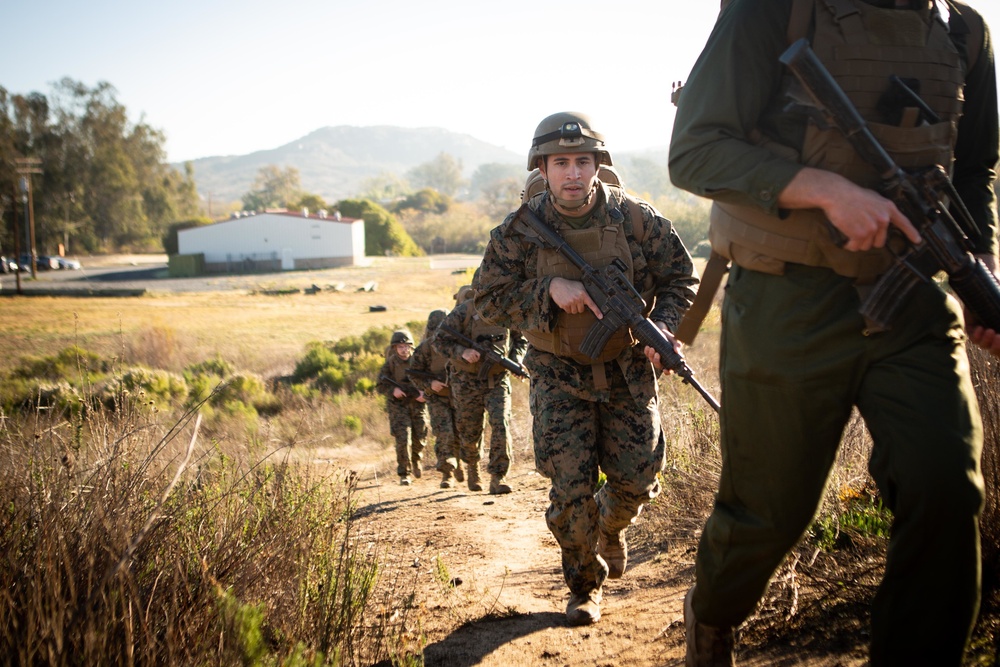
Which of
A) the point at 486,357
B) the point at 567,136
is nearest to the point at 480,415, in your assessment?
the point at 486,357

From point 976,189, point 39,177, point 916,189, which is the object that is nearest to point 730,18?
point 916,189

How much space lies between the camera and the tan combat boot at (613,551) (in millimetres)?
4422

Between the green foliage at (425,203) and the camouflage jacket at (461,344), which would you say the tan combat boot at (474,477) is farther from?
the green foliage at (425,203)

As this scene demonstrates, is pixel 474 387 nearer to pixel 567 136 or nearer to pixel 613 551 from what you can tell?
pixel 613 551

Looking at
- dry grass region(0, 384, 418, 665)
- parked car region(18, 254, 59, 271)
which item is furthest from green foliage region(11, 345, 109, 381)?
parked car region(18, 254, 59, 271)

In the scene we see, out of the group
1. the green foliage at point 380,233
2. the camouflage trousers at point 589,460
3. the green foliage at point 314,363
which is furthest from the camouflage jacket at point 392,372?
the green foliage at point 380,233

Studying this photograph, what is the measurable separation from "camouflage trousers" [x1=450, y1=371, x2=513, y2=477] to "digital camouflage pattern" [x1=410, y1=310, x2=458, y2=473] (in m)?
0.72

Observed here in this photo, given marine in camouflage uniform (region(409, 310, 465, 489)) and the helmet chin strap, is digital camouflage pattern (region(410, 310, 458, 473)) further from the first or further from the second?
the helmet chin strap

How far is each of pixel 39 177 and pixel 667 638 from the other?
69846 mm

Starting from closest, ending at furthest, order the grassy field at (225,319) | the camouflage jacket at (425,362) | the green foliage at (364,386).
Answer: the camouflage jacket at (425,362) → the green foliage at (364,386) → the grassy field at (225,319)

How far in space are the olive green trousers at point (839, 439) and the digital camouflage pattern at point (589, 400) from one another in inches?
59.8

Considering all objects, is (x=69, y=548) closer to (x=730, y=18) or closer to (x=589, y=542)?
(x=589, y=542)

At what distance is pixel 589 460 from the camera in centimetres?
414

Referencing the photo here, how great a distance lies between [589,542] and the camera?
4102mm
